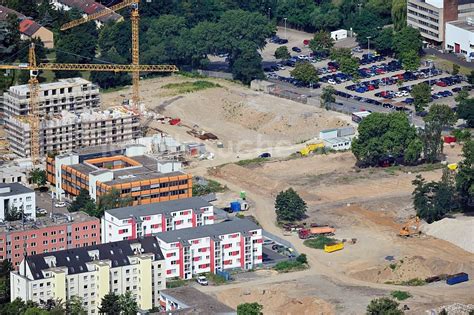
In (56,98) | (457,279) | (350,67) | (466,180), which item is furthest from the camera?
(350,67)

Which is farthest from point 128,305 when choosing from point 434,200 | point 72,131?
point 72,131

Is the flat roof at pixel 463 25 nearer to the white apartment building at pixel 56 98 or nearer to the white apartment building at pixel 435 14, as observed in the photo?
the white apartment building at pixel 435 14

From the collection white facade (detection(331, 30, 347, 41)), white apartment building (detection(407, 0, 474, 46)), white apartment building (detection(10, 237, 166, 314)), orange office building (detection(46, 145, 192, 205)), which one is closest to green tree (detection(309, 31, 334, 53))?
white facade (detection(331, 30, 347, 41))

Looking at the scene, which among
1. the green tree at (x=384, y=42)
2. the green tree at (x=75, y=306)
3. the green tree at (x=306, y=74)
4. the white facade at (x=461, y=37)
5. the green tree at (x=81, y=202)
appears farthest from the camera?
the green tree at (x=384, y=42)

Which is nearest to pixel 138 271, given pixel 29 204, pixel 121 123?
pixel 29 204

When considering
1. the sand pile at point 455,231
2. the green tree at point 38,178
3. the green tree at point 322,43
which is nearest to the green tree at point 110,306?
the sand pile at point 455,231

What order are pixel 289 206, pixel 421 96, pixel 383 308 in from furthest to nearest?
pixel 421 96 → pixel 289 206 → pixel 383 308

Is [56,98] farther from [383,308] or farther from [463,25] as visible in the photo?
[383,308]
